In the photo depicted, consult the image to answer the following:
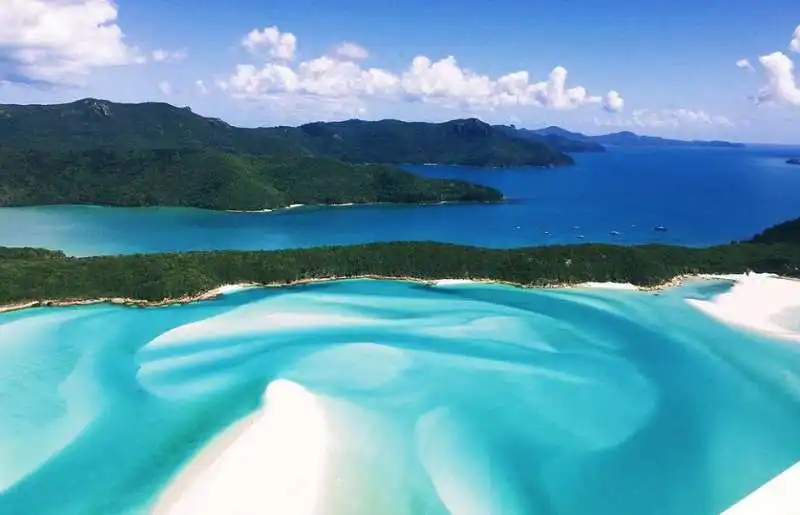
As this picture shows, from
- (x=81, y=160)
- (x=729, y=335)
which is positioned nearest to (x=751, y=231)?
(x=729, y=335)

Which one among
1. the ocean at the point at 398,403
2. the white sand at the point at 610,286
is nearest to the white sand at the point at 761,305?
the ocean at the point at 398,403

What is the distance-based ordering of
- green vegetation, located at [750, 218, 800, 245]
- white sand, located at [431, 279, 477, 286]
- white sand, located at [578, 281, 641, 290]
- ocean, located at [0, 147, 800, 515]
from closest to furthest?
ocean, located at [0, 147, 800, 515]
white sand, located at [578, 281, 641, 290]
white sand, located at [431, 279, 477, 286]
green vegetation, located at [750, 218, 800, 245]

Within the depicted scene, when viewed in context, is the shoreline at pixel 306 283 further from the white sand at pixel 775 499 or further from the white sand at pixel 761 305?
→ the white sand at pixel 775 499

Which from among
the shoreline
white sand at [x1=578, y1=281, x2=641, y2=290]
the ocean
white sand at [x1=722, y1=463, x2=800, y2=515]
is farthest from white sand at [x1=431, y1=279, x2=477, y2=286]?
white sand at [x1=722, y1=463, x2=800, y2=515]

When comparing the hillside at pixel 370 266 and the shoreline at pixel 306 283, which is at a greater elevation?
the hillside at pixel 370 266

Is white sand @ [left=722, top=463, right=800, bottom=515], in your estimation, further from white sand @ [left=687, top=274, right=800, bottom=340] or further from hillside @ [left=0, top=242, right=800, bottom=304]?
hillside @ [left=0, top=242, right=800, bottom=304]

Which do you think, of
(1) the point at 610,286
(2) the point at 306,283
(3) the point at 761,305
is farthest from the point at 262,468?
(3) the point at 761,305

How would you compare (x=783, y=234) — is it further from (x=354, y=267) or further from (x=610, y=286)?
(x=354, y=267)
